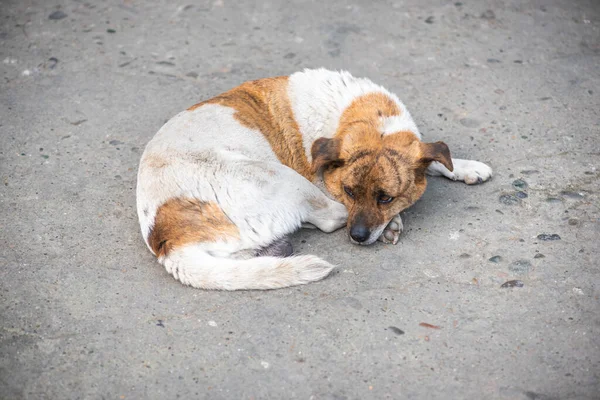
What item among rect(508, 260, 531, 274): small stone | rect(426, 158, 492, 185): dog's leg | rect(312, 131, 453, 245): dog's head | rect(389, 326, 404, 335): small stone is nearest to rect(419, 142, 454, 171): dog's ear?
rect(312, 131, 453, 245): dog's head

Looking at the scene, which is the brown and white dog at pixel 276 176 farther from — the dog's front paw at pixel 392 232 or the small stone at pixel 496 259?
the small stone at pixel 496 259

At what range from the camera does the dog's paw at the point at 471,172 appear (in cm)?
484

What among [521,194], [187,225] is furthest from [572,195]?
[187,225]

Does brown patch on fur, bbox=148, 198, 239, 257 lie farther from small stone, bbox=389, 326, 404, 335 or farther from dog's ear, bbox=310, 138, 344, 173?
small stone, bbox=389, 326, 404, 335

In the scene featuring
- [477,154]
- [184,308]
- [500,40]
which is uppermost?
[500,40]

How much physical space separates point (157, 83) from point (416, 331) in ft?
12.0

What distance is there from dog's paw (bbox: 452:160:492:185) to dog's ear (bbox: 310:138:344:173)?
1.00 meters

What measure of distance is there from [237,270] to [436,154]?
148 cm

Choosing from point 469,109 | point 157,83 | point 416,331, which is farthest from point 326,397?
point 157,83

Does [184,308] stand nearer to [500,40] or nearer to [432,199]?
[432,199]

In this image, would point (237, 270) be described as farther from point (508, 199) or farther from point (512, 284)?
point (508, 199)

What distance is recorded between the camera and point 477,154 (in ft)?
17.2

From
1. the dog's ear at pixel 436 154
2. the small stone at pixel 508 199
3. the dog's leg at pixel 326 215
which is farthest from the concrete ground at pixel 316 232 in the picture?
the dog's ear at pixel 436 154

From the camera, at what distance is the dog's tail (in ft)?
12.5
